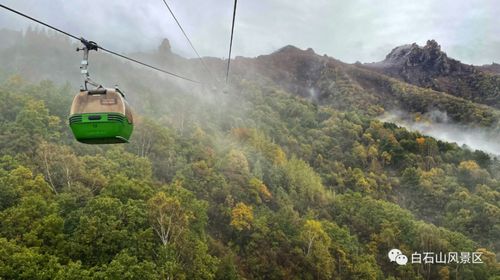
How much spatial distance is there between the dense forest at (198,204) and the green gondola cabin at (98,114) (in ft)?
87.5

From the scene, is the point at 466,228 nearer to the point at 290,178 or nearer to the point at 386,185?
the point at 386,185

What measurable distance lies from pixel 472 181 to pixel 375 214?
92.2m

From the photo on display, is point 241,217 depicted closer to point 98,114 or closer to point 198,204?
point 198,204

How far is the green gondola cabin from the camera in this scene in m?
11.8

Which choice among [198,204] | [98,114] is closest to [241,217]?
[198,204]

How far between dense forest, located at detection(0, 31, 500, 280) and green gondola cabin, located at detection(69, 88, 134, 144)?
2666 centimetres

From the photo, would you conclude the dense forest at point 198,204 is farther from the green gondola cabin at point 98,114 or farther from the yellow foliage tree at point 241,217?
the green gondola cabin at point 98,114

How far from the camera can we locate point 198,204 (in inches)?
2392

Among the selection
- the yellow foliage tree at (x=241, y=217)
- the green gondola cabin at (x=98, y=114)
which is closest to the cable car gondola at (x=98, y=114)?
the green gondola cabin at (x=98, y=114)

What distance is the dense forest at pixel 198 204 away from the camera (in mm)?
44000

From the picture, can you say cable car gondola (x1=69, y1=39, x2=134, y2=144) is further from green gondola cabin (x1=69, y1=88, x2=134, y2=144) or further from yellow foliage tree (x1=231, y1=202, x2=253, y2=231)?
yellow foliage tree (x1=231, y1=202, x2=253, y2=231)

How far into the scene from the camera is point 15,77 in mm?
142125

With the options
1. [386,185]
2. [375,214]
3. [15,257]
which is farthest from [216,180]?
[386,185]

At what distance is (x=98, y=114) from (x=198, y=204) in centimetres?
5004
